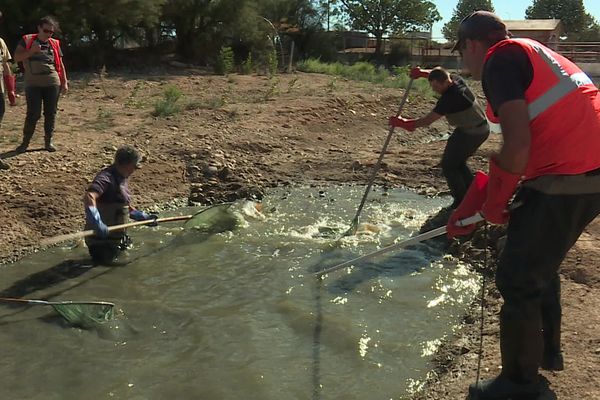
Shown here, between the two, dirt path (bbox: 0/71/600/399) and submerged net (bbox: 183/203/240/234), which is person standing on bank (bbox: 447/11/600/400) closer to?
dirt path (bbox: 0/71/600/399)

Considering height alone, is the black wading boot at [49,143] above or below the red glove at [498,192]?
below

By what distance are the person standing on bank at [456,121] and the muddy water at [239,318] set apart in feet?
2.45

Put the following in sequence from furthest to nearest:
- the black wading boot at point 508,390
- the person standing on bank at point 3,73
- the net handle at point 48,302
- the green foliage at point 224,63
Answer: the green foliage at point 224,63 < the person standing on bank at point 3,73 < the net handle at point 48,302 < the black wading boot at point 508,390

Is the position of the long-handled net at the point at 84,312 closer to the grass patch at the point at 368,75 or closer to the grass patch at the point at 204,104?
the grass patch at the point at 204,104

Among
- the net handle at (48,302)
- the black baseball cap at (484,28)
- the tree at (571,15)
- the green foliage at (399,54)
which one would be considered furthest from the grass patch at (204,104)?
the tree at (571,15)

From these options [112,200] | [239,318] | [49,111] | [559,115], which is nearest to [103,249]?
[112,200]

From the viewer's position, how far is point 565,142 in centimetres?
273

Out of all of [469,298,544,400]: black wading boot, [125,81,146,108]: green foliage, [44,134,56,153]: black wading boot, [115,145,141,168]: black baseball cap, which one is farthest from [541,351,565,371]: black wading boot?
[125,81,146,108]: green foliage

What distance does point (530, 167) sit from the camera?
2.84 metres

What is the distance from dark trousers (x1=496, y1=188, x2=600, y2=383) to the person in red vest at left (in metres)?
6.69

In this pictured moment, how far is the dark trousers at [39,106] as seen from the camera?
796cm

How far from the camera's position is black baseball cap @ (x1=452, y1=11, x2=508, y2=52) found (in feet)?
9.43

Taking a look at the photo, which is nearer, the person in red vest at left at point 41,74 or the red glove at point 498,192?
the red glove at point 498,192

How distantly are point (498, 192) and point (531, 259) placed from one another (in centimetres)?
34
